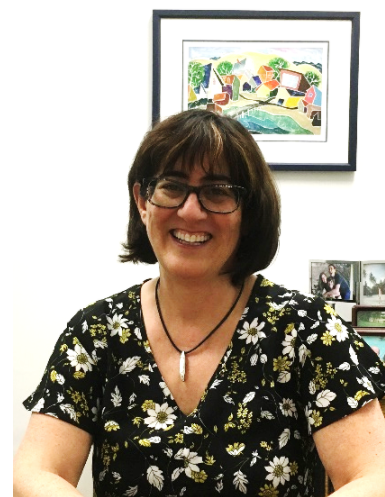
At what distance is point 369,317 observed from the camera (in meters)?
2.04

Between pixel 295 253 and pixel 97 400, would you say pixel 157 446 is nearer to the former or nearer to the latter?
pixel 97 400

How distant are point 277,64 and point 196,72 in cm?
26

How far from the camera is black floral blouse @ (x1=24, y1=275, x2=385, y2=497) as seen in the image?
4.31 feet

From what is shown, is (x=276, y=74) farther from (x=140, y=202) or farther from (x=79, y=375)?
(x=79, y=375)

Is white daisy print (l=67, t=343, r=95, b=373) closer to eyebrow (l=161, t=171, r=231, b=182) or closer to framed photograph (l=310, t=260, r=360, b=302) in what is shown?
eyebrow (l=161, t=171, r=231, b=182)

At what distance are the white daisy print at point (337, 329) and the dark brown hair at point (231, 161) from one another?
0.67 ft

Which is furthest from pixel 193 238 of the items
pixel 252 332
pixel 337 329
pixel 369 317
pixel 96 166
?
pixel 96 166

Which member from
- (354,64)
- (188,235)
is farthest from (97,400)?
(354,64)

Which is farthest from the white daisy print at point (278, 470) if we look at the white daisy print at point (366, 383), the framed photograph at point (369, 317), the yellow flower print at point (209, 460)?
the framed photograph at point (369, 317)

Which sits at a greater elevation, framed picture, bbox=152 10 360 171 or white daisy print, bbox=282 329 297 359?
framed picture, bbox=152 10 360 171

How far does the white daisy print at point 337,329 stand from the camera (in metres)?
1.37

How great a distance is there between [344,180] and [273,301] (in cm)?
93

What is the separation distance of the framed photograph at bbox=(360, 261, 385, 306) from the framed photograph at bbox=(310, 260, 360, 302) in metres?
0.02

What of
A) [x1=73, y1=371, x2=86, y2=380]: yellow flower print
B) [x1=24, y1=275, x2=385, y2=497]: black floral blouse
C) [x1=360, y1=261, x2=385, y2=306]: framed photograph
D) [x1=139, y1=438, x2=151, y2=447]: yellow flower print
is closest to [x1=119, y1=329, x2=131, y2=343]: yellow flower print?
[x1=24, y1=275, x2=385, y2=497]: black floral blouse
